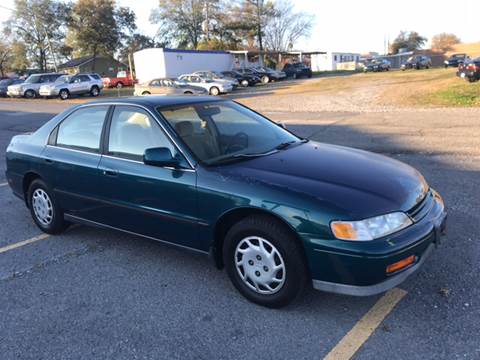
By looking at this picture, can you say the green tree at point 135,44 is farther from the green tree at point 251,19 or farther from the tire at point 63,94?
the tire at point 63,94

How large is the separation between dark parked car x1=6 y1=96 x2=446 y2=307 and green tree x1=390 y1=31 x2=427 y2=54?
116 meters

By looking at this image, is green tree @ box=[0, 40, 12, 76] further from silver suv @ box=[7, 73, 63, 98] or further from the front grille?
the front grille

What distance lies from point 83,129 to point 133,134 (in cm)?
79

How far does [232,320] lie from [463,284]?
1.80 metres

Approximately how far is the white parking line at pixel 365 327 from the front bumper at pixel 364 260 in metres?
0.28

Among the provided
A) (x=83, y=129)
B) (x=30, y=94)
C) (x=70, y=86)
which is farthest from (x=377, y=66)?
(x=83, y=129)

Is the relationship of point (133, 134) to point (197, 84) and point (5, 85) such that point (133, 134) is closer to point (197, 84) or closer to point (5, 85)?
point (197, 84)

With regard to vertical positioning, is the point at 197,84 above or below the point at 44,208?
above

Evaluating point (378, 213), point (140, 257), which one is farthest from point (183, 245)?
point (378, 213)

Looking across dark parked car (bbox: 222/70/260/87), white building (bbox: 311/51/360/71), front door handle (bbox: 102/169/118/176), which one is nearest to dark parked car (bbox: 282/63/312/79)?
dark parked car (bbox: 222/70/260/87)

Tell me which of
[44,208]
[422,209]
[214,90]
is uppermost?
[214,90]

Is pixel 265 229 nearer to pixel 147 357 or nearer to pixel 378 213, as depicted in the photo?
pixel 378 213

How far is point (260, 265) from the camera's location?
10.5ft

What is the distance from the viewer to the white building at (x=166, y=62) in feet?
131
